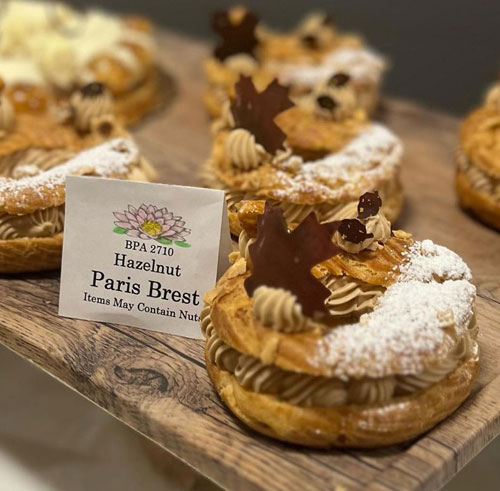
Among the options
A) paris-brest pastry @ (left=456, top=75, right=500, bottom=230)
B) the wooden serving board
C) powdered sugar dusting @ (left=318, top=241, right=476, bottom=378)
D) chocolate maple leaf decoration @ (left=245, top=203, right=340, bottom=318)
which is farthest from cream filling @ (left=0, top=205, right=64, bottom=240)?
paris-brest pastry @ (left=456, top=75, right=500, bottom=230)

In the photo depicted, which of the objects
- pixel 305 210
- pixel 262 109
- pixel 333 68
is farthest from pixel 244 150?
pixel 333 68

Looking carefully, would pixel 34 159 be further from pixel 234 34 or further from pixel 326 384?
pixel 326 384

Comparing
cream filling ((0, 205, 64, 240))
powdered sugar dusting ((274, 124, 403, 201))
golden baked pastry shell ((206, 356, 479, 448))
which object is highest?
powdered sugar dusting ((274, 124, 403, 201))

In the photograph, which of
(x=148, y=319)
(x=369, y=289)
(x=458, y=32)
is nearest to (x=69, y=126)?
(x=148, y=319)

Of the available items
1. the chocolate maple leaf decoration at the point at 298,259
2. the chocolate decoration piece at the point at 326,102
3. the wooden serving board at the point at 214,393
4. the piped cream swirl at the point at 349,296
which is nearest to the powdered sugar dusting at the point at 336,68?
the chocolate decoration piece at the point at 326,102

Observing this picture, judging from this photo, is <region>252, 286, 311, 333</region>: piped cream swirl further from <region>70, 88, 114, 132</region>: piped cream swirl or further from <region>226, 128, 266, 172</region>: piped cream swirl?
<region>70, 88, 114, 132</region>: piped cream swirl

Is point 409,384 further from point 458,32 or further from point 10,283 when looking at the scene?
point 458,32

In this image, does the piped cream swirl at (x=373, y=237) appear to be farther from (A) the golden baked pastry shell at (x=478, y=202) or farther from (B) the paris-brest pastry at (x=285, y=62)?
(B) the paris-brest pastry at (x=285, y=62)
